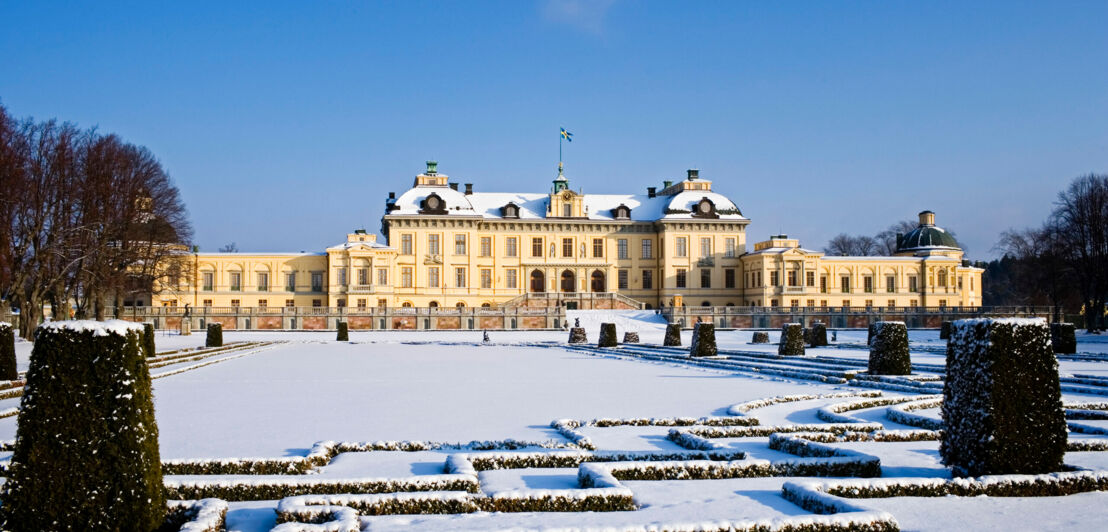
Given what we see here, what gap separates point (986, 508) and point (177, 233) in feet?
128

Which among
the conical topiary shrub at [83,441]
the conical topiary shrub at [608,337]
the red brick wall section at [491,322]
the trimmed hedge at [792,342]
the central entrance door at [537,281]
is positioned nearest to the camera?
the conical topiary shrub at [83,441]

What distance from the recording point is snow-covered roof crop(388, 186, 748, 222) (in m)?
57.5

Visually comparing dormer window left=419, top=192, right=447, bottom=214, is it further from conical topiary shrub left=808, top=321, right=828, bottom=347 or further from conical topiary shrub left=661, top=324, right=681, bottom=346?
conical topiary shrub left=808, top=321, right=828, bottom=347

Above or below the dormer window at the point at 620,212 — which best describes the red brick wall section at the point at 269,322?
below

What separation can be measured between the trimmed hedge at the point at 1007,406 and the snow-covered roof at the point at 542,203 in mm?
50734

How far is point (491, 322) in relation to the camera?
49.6 metres

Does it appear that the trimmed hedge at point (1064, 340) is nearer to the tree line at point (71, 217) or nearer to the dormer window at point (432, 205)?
the tree line at point (71, 217)

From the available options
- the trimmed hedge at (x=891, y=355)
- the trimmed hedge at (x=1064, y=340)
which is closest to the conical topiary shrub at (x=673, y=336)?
the trimmed hedge at (x=1064, y=340)

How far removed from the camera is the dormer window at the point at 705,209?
59.3 meters

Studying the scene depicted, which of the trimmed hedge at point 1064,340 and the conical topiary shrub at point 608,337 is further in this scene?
the conical topiary shrub at point 608,337

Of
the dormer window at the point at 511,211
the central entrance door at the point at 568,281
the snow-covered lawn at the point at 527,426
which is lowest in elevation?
the snow-covered lawn at the point at 527,426

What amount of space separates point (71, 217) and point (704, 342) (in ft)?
79.8

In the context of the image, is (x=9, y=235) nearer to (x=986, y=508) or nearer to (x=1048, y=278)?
(x=986, y=508)

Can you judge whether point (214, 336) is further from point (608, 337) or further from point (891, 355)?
point (891, 355)
